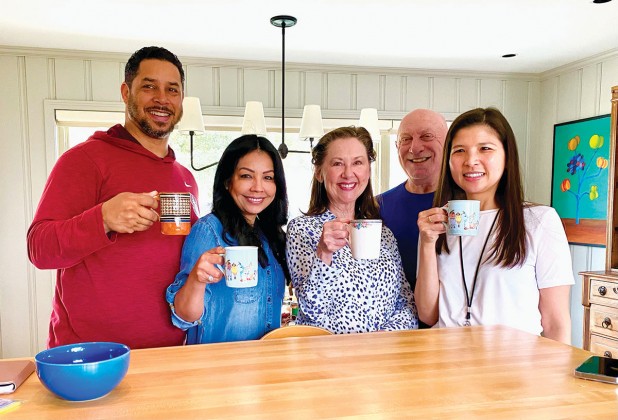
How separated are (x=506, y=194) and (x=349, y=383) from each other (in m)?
0.92

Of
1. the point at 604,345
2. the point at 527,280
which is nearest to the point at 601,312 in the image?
the point at 604,345

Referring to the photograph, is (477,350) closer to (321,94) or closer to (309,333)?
(309,333)

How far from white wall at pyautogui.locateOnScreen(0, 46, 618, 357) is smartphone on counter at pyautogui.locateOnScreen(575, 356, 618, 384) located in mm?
3692

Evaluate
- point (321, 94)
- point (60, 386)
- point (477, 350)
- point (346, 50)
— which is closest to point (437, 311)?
point (477, 350)

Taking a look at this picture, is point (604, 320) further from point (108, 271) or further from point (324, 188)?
point (108, 271)

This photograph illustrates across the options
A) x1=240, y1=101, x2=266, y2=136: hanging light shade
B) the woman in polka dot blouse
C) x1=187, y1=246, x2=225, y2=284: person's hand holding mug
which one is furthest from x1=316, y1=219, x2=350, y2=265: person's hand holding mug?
x1=240, y1=101, x2=266, y2=136: hanging light shade

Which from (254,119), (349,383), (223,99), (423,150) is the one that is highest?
(223,99)

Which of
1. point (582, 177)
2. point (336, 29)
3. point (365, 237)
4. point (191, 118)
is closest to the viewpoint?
point (365, 237)

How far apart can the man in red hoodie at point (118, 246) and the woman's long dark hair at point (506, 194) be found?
38.6 inches

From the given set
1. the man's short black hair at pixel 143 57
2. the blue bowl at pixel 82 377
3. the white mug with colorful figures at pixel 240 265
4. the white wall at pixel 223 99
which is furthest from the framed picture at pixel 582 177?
the blue bowl at pixel 82 377

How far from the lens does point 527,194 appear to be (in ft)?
16.7

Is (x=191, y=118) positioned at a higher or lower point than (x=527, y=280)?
higher

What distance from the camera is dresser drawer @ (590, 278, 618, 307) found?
11.1 ft

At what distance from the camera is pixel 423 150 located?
2352 millimetres
